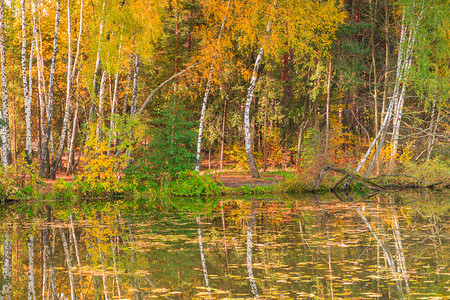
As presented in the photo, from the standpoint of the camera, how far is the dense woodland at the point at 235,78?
63.6 feet

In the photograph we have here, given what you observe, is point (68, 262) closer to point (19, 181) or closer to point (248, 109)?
point (19, 181)

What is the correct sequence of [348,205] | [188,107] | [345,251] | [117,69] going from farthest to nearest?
1. [188,107]
2. [117,69]
3. [348,205]
4. [345,251]

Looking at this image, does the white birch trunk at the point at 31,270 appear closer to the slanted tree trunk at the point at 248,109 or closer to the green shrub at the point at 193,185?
the green shrub at the point at 193,185

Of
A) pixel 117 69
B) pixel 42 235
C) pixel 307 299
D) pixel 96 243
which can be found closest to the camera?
pixel 307 299

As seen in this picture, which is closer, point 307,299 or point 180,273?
point 307,299

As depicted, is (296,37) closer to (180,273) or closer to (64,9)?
(64,9)

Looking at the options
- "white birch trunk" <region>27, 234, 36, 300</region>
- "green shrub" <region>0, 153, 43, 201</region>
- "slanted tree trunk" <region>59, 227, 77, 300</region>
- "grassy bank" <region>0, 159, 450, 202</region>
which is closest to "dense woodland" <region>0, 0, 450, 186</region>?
"green shrub" <region>0, 153, 43, 201</region>

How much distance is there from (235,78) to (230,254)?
800 inches

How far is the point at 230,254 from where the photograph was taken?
818cm

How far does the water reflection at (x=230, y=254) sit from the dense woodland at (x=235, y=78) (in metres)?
5.90

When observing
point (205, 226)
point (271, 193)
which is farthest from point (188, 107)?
point (205, 226)

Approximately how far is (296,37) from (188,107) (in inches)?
399

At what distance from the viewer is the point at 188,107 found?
2942cm

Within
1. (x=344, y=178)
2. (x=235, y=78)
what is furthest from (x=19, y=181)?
(x=235, y=78)
